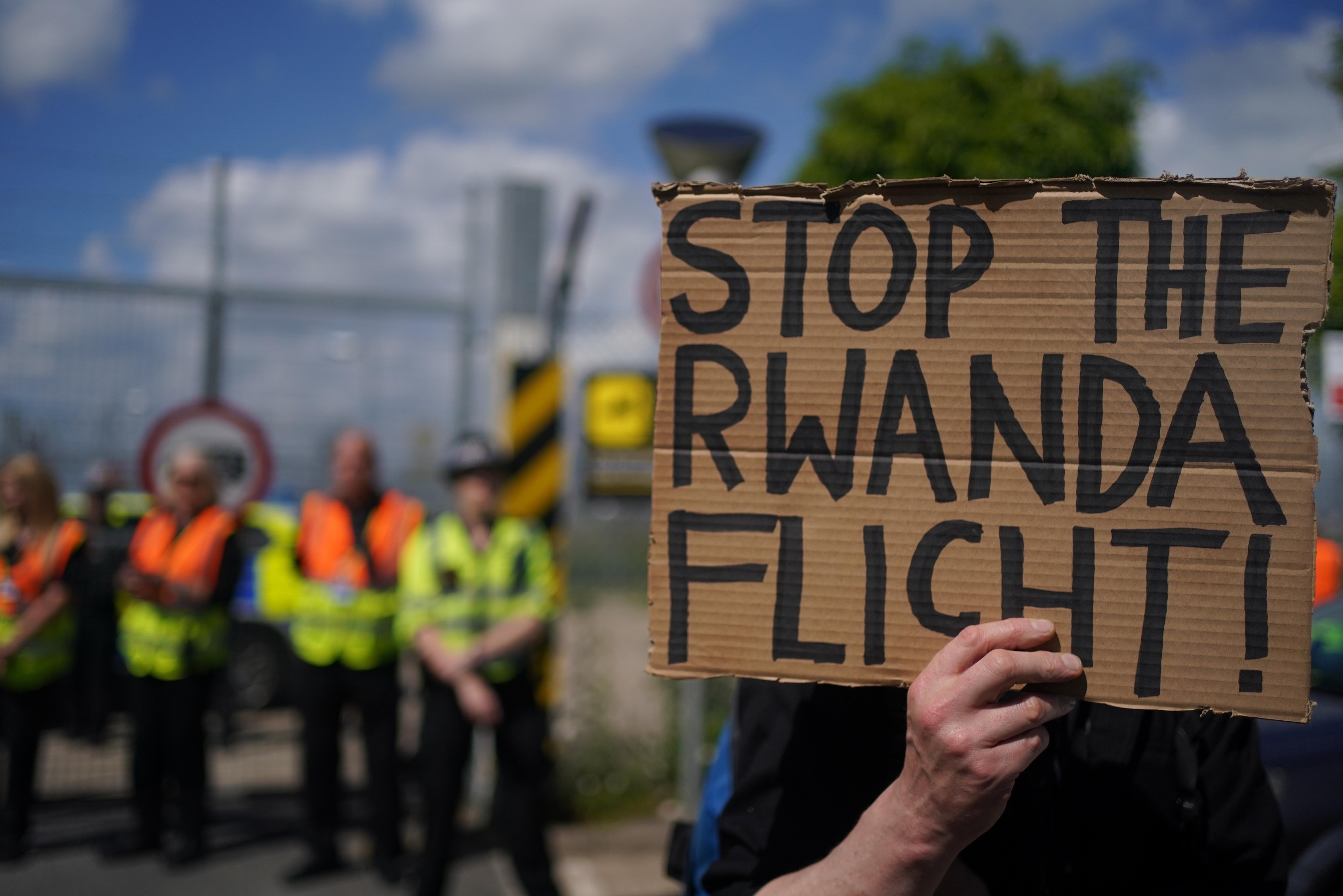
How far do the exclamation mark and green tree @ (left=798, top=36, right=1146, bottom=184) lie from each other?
910 cm

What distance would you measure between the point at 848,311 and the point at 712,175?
11.5ft

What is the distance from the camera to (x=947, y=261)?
148 cm


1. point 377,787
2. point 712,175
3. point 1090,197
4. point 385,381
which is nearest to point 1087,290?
point 1090,197

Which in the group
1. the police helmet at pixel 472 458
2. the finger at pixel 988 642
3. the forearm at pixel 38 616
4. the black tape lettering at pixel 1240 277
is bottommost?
the forearm at pixel 38 616

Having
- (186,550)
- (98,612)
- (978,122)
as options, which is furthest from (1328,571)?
(978,122)

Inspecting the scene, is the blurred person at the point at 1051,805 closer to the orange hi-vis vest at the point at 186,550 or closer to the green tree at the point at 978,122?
the orange hi-vis vest at the point at 186,550

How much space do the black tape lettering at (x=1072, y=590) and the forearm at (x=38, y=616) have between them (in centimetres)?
526

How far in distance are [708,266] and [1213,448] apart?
732 mm

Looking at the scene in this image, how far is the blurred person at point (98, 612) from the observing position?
612 cm

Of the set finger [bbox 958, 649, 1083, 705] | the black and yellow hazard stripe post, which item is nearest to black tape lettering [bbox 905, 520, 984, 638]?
finger [bbox 958, 649, 1083, 705]

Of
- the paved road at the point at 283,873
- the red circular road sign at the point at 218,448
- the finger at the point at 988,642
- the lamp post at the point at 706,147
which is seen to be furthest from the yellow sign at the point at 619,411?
the finger at the point at 988,642

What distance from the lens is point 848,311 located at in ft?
4.93

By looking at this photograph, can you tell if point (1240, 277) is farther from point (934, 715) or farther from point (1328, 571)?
point (1328, 571)

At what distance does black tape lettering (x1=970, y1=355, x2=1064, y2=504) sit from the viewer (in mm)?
1444
